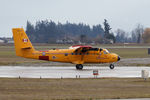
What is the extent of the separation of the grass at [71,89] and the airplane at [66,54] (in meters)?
13.1

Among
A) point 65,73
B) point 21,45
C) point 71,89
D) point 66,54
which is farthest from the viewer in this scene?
point 66,54

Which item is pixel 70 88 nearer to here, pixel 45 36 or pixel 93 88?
pixel 93 88

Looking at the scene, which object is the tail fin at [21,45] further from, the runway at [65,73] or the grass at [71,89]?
the grass at [71,89]

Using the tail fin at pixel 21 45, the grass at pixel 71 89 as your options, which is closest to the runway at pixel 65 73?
the tail fin at pixel 21 45

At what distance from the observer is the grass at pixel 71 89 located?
2123 cm

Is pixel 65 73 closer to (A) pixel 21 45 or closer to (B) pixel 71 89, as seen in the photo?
(A) pixel 21 45

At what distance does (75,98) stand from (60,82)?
7480 mm

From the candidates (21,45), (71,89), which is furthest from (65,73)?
(71,89)

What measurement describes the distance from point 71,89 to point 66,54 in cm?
1788

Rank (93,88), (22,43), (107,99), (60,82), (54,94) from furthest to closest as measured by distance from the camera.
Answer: (22,43) → (60,82) → (93,88) → (54,94) → (107,99)

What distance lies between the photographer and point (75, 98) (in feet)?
67.8

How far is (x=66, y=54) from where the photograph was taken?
42156 mm

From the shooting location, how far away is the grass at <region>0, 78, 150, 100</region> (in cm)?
2123

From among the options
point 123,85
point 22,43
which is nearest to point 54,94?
point 123,85
